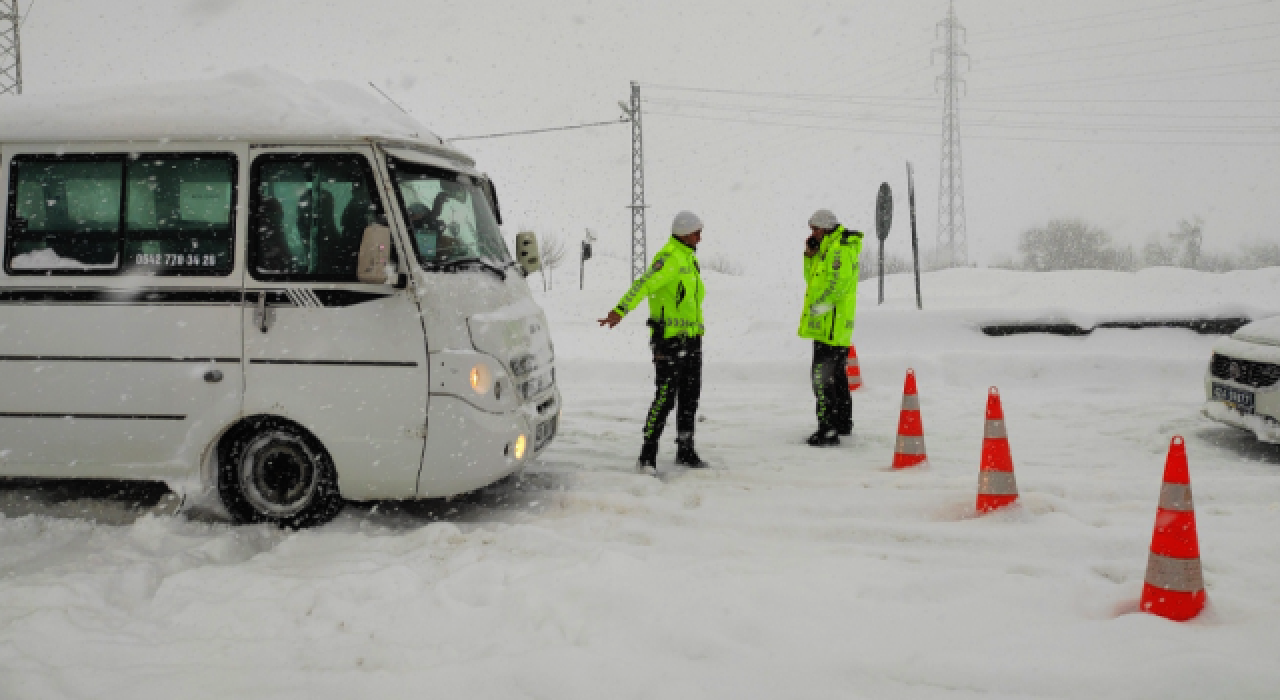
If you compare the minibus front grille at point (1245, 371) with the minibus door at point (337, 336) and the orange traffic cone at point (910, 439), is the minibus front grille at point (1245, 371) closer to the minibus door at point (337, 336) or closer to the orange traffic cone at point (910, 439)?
the orange traffic cone at point (910, 439)

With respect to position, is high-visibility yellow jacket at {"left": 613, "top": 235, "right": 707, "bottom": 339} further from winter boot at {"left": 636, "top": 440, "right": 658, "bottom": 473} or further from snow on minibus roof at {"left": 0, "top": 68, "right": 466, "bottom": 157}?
snow on minibus roof at {"left": 0, "top": 68, "right": 466, "bottom": 157}

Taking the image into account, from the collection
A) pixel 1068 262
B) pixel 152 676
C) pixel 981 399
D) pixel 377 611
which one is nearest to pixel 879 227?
pixel 981 399

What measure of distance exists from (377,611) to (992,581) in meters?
2.83

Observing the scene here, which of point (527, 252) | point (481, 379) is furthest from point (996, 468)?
point (527, 252)

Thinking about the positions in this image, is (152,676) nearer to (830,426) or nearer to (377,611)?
(377,611)

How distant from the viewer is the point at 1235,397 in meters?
6.34

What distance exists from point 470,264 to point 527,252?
1.22m

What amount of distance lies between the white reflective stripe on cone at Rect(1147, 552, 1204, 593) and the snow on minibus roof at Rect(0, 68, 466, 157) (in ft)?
14.5

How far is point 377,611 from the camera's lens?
3676 mm

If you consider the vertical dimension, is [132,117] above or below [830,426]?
above

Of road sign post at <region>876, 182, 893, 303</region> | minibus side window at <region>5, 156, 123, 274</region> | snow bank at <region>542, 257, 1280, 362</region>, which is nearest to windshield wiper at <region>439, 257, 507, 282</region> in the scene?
minibus side window at <region>5, 156, 123, 274</region>

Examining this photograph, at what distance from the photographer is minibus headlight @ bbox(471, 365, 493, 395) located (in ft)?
15.4

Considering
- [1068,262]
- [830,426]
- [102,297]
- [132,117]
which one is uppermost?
[1068,262]

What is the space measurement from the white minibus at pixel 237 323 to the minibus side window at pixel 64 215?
0.01 meters
